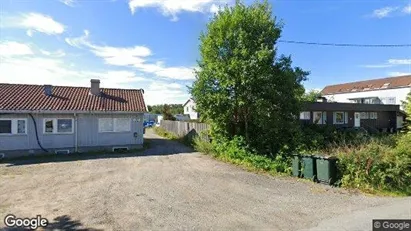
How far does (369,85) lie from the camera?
181 ft

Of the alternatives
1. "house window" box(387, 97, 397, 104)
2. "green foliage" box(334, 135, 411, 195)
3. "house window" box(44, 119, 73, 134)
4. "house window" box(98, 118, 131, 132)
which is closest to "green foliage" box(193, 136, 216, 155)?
"house window" box(98, 118, 131, 132)

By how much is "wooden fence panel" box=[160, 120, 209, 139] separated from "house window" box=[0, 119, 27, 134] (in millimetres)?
11736

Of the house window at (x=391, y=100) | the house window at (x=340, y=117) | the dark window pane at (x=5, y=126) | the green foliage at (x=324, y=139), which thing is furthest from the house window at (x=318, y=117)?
the dark window pane at (x=5, y=126)

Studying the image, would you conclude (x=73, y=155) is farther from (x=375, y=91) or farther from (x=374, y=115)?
(x=375, y=91)

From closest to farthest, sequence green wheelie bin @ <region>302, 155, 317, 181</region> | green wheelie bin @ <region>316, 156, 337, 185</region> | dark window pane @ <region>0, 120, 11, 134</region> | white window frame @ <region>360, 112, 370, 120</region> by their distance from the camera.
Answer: green wheelie bin @ <region>316, 156, 337, 185</region> → green wheelie bin @ <region>302, 155, 317, 181</region> → dark window pane @ <region>0, 120, 11, 134</region> → white window frame @ <region>360, 112, 370, 120</region>

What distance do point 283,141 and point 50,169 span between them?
12.2 meters

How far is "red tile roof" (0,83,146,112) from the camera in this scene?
1861cm

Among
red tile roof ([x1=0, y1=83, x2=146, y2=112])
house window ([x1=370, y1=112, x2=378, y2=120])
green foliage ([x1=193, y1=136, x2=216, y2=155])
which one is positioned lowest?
green foliage ([x1=193, y1=136, x2=216, y2=155])

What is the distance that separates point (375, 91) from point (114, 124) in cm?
4876

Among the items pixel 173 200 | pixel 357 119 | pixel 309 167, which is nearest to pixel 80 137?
pixel 173 200

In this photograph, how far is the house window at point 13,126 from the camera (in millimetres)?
17781

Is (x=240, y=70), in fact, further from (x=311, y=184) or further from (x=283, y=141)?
(x=311, y=184)

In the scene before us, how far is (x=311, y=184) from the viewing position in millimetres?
11102

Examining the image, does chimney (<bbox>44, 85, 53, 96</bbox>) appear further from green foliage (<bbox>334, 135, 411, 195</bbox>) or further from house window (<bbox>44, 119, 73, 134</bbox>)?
green foliage (<bbox>334, 135, 411, 195</bbox>)
